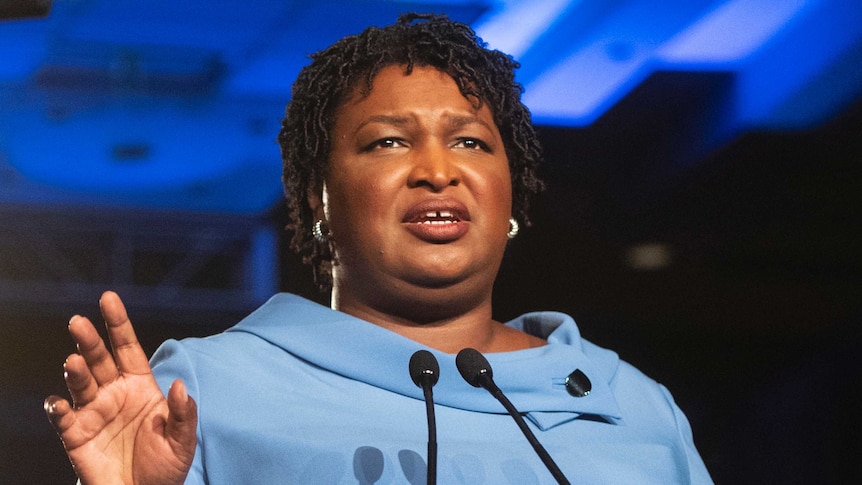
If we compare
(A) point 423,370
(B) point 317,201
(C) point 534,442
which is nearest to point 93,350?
(A) point 423,370

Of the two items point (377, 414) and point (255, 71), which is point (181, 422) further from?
point (255, 71)

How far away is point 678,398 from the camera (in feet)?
9.06

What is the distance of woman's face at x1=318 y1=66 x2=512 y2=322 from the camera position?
174 cm

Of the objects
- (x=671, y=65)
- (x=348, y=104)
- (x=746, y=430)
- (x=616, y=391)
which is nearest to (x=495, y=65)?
(x=348, y=104)

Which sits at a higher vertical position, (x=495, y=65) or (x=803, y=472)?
(x=495, y=65)

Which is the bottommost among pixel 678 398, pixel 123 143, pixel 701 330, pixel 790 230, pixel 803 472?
pixel 803 472

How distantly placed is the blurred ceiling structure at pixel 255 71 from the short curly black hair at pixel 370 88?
48 centimetres

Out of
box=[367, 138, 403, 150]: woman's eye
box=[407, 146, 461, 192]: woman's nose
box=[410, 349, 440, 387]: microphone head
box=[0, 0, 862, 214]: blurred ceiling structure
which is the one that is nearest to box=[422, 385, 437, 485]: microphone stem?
box=[410, 349, 440, 387]: microphone head

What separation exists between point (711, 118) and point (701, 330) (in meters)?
0.56

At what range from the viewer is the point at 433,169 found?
1.73 metres

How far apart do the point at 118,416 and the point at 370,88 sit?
2.68ft

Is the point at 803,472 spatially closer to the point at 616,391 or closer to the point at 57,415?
the point at 616,391

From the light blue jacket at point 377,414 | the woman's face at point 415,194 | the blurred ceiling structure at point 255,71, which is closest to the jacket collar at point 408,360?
the light blue jacket at point 377,414

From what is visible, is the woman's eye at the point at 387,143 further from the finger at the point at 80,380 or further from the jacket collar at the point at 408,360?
the finger at the point at 80,380
